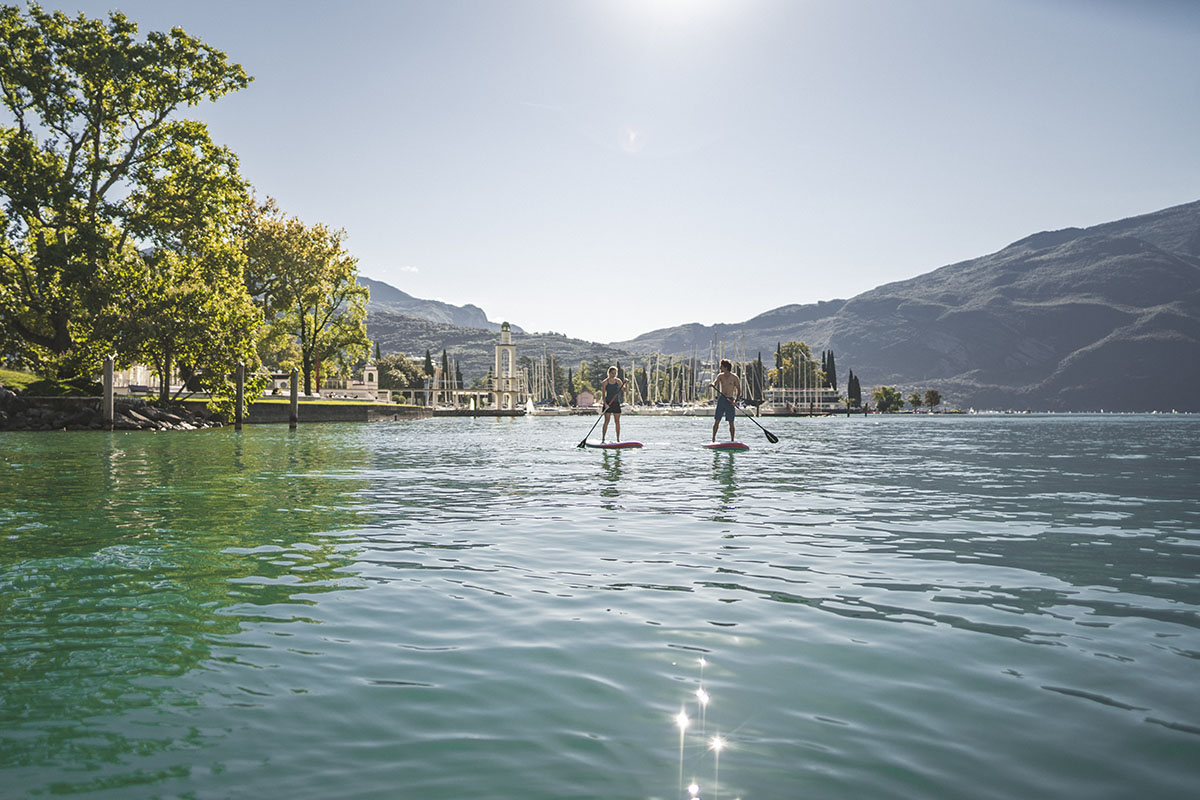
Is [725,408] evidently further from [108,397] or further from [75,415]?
[75,415]

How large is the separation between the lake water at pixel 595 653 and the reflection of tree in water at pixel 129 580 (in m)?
0.04

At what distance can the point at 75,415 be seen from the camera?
139 ft

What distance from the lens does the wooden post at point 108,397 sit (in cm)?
4025

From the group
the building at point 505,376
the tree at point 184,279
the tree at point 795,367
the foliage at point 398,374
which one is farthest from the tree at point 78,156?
the tree at point 795,367

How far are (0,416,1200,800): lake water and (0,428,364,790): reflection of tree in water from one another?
0.13ft

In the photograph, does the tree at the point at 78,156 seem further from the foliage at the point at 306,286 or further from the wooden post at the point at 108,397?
the foliage at the point at 306,286

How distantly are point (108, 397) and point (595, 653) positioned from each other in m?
43.2

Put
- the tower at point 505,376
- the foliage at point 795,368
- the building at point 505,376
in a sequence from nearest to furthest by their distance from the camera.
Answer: the building at point 505,376, the tower at point 505,376, the foliage at point 795,368

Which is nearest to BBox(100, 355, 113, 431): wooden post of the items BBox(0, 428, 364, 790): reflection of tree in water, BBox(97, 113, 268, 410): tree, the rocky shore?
the rocky shore

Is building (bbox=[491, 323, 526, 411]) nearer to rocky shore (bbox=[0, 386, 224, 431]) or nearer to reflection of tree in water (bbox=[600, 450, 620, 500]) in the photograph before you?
rocky shore (bbox=[0, 386, 224, 431])

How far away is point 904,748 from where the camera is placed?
13.1 ft

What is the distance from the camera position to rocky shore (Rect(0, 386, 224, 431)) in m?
40.8

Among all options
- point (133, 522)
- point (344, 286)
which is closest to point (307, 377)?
point (344, 286)

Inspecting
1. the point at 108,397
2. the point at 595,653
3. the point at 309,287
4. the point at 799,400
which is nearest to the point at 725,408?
the point at 595,653
